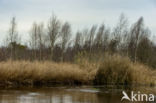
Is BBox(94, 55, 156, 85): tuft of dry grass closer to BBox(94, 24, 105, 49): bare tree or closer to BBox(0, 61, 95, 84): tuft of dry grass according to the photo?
BBox(0, 61, 95, 84): tuft of dry grass

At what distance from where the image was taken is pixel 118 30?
42375 mm

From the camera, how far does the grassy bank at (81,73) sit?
21766 mm

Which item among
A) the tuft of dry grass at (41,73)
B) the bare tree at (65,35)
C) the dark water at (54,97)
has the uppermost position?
the bare tree at (65,35)

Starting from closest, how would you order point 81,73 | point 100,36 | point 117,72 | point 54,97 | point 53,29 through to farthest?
point 54,97 < point 117,72 < point 81,73 < point 53,29 < point 100,36

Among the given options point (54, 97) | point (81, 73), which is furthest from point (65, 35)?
point (54, 97)

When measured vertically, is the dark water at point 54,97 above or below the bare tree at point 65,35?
below

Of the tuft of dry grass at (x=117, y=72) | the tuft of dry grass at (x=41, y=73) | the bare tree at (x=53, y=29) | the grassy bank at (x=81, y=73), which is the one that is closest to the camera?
the tuft of dry grass at (x=41, y=73)

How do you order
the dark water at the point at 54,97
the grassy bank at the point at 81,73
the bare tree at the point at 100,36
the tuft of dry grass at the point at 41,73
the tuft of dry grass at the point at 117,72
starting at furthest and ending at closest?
the bare tree at the point at 100,36
the tuft of dry grass at the point at 117,72
the grassy bank at the point at 81,73
the tuft of dry grass at the point at 41,73
the dark water at the point at 54,97

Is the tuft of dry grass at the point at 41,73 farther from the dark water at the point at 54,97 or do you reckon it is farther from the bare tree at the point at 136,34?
the bare tree at the point at 136,34

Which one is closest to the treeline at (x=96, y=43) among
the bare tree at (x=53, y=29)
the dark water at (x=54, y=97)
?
the bare tree at (x=53, y=29)

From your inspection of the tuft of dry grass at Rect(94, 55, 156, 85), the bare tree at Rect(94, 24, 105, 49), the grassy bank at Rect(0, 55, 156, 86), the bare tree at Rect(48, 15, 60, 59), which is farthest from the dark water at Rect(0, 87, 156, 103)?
the bare tree at Rect(94, 24, 105, 49)

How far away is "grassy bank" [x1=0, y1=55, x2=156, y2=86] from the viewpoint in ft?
71.4

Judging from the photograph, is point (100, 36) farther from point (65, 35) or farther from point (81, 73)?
point (81, 73)

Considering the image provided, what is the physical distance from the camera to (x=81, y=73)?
24312 mm
